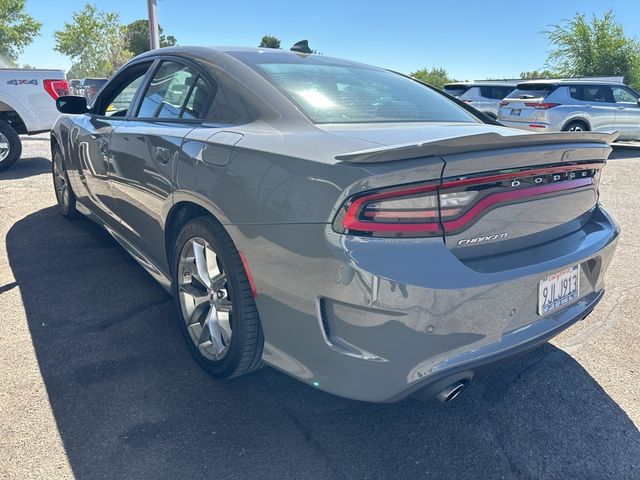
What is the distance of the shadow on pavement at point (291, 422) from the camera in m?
1.91

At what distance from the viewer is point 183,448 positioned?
1.97 m

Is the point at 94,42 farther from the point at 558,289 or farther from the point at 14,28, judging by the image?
the point at 558,289

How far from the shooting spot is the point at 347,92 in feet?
8.28

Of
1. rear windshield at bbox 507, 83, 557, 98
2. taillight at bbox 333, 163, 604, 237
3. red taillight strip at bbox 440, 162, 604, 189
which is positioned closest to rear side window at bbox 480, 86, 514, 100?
rear windshield at bbox 507, 83, 557, 98

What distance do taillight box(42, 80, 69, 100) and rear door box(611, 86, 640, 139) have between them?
41.2 ft

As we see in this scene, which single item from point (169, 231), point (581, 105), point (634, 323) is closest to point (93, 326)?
point (169, 231)

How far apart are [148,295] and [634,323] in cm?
315

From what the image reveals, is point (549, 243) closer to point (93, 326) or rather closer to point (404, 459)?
point (404, 459)

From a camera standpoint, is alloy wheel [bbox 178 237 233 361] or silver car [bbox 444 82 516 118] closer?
alloy wheel [bbox 178 237 233 361]

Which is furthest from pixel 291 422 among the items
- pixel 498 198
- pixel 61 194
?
pixel 61 194

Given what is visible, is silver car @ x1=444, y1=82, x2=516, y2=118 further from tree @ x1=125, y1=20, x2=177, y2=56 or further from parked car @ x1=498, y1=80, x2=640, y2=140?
tree @ x1=125, y1=20, x2=177, y2=56

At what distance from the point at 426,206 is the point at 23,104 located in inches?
319

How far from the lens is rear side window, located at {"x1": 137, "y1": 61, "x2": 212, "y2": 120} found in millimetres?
2580

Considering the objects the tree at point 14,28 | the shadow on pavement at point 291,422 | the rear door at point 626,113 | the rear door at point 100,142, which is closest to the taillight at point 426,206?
the shadow on pavement at point 291,422
